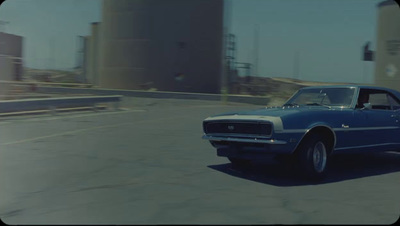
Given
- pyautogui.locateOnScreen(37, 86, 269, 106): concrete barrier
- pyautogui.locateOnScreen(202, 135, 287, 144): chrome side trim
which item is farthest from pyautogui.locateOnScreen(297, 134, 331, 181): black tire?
pyautogui.locateOnScreen(37, 86, 269, 106): concrete barrier

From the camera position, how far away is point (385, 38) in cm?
1702

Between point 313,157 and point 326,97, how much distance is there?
1513 millimetres

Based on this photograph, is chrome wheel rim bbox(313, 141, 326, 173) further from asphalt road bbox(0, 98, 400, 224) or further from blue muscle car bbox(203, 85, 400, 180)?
asphalt road bbox(0, 98, 400, 224)

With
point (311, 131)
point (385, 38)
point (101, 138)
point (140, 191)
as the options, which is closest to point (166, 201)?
point (140, 191)

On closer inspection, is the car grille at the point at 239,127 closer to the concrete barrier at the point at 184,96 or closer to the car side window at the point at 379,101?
the car side window at the point at 379,101

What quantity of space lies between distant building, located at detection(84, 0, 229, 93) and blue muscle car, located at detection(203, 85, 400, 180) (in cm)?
2204

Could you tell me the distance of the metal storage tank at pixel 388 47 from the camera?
649 inches

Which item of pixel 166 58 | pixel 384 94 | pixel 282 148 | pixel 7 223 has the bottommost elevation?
pixel 7 223

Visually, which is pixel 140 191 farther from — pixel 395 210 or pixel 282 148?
pixel 395 210

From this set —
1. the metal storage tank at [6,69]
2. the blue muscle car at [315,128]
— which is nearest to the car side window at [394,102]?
the blue muscle car at [315,128]

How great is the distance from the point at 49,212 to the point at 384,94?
6100 mm

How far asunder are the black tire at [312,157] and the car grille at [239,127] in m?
0.60

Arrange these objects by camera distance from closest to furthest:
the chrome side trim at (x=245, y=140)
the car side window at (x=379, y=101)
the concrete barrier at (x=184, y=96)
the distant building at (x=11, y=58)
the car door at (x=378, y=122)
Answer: the chrome side trim at (x=245, y=140) < the car door at (x=378, y=122) < the car side window at (x=379, y=101) < the concrete barrier at (x=184, y=96) < the distant building at (x=11, y=58)

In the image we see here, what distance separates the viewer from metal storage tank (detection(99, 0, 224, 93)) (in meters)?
29.2
